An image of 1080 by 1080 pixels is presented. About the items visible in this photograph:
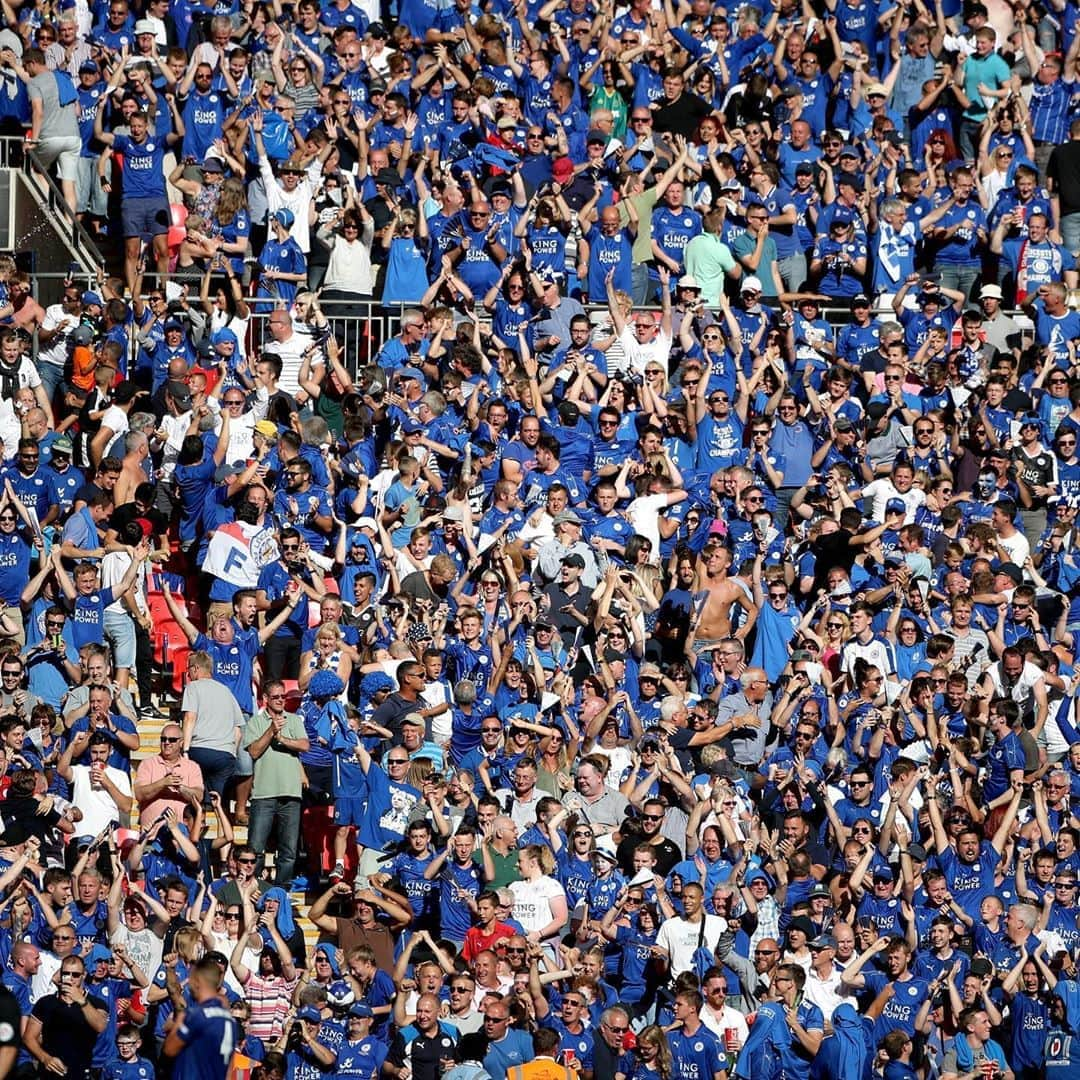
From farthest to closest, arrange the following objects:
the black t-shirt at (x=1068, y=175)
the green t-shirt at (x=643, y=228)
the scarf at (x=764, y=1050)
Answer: the black t-shirt at (x=1068, y=175) → the green t-shirt at (x=643, y=228) → the scarf at (x=764, y=1050)

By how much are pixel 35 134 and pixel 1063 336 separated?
8.40 meters

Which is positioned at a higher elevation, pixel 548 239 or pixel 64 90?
pixel 64 90

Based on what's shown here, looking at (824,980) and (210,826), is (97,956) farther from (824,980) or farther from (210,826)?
(824,980)

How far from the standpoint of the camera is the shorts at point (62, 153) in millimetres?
23391

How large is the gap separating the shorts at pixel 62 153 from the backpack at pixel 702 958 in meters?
8.77

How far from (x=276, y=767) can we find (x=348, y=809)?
0.55 m

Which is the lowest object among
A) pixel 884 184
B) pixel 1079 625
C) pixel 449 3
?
pixel 1079 625

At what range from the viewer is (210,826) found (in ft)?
63.7

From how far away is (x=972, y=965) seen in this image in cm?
1850

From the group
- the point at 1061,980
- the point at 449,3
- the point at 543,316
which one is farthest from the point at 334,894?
the point at 449,3

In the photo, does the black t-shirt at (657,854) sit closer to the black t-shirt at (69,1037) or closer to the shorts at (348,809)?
the shorts at (348,809)

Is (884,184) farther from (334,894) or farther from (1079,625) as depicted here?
(334,894)

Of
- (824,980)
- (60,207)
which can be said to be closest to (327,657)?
(824,980)

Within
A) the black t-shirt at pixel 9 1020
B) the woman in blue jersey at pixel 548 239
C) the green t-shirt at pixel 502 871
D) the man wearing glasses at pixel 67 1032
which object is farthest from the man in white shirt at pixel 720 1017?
the woman in blue jersey at pixel 548 239
